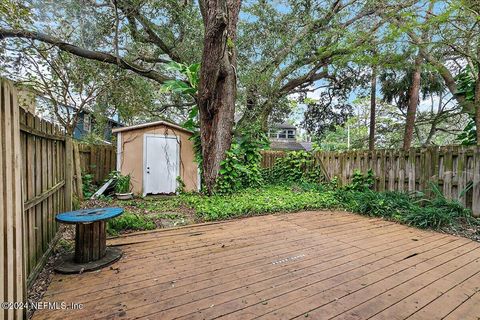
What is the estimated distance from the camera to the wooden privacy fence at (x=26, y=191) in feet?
4.72

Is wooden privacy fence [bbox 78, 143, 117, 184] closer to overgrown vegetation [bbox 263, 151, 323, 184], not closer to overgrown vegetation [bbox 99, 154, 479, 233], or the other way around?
overgrown vegetation [bbox 99, 154, 479, 233]

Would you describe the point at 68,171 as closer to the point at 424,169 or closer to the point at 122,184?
the point at 122,184

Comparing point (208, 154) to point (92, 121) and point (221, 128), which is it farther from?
point (92, 121)

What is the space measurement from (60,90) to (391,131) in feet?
45.5

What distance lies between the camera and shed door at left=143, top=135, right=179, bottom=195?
23.3 feet

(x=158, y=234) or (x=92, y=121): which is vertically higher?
(x=92, y=121)

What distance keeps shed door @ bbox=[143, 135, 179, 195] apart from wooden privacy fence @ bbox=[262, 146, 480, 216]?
5.20m

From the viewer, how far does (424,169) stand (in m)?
5.27

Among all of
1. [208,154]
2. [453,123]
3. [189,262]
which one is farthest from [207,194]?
[453,123]

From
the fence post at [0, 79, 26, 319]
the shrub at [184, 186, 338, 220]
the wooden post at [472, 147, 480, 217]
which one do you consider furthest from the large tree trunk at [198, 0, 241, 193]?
the wooden post at [472, 147, 480, 217]

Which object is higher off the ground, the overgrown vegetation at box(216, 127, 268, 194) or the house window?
the house window

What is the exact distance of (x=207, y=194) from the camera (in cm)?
639

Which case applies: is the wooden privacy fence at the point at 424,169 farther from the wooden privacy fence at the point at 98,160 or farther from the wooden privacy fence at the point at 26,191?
the wooden privacy fence at the point at 98,160

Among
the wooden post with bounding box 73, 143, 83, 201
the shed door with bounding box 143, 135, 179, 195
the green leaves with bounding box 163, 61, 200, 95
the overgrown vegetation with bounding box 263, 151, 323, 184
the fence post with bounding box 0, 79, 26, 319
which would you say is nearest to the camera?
the fence post with bounding box 0, 79, 26, 319
